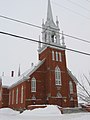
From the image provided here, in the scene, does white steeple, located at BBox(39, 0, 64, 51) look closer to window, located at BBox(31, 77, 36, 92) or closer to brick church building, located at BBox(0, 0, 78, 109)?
brick church building, located at BBox(0, 0, 78, 109)

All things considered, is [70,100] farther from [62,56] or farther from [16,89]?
[16,89]

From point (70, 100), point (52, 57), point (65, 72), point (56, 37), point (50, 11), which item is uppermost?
point (50, 11)

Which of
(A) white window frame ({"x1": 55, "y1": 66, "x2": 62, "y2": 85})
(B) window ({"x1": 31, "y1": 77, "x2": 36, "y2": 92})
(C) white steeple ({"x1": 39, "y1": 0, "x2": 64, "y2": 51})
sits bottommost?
(B) window ({"x1": 31, "y1": 77, "x2": 36, "y2": 92})

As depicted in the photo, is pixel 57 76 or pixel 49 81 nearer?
pixel 49 81

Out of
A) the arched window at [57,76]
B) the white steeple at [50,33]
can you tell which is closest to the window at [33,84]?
the arched window at [57,76]

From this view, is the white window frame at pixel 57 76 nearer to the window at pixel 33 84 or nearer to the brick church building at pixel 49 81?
the brick church building at pixel 49 81

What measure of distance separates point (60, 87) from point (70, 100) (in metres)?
3.42

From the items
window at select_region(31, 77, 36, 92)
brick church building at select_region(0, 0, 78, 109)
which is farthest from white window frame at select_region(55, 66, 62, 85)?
window at select_region(31, 77, 36, 92)

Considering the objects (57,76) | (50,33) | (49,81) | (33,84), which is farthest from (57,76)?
(50,33)

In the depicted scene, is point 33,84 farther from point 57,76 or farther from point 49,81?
point 57,76

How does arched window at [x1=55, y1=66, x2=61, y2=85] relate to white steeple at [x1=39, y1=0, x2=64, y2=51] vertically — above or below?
below

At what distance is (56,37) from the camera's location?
36062 millimetres

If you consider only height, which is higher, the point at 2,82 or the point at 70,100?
the point at 2,82

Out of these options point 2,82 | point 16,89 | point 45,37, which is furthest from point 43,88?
point 2,82
